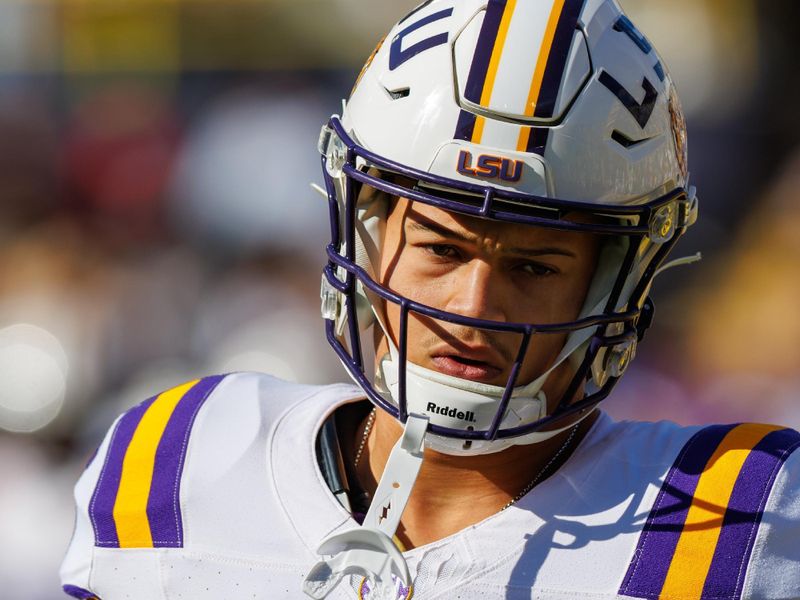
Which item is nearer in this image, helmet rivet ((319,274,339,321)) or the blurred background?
helmet rivet ((319,274,339,321))

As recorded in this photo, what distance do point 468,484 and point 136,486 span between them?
1.64 feet

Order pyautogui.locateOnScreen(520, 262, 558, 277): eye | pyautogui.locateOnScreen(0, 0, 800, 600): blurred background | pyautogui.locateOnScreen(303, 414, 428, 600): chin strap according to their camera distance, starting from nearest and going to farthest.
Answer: pyautogui.locateOnScreen(303, 414, 428, 600): chin strap, pyautogui.locateOnScreen(520, 262, 558, 277): eye, pyautogui.locateOnScreen(0, 0, 800, 600): blurred background

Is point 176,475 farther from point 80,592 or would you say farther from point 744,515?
point 744,515

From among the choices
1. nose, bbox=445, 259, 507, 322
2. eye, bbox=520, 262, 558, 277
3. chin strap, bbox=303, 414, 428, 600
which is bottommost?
chin strap, bbox=303, 414, 428, 600

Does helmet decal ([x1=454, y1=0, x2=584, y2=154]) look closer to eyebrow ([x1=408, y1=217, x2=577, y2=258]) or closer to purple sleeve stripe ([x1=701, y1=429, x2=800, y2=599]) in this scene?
eyebrow ([x1=408, y1=217, x2=577, y2=258])

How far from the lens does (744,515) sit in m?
1.52

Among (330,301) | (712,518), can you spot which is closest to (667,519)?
(712,518)

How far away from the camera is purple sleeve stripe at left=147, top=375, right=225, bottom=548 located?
1.67 m

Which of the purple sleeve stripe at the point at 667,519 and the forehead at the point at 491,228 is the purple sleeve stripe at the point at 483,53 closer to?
the forehead at the point at 491,228

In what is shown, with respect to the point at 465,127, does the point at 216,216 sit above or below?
below

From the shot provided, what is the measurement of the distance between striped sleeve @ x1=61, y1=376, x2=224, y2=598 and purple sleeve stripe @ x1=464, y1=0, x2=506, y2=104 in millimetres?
664

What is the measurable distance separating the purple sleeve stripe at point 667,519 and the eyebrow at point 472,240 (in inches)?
12.8

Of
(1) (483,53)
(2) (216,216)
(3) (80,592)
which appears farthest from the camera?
(2) (216,216)

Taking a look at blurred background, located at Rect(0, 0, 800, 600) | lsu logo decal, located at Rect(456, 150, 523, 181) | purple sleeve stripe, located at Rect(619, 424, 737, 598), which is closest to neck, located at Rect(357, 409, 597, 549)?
purple sleeve stripe, located at Rect(619, 424, 737, 598)
